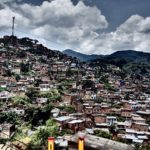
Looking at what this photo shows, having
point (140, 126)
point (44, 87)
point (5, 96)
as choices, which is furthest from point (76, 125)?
point (44, 87)

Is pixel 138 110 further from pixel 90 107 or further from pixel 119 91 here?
pixel 119 91

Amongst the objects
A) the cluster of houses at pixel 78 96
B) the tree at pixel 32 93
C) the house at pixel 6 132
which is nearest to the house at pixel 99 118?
the cluster of houses at pixel 78 96

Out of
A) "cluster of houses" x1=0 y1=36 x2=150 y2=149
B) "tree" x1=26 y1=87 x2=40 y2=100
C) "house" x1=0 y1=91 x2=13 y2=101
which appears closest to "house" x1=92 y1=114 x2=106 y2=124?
"cluster of houses" x1=0 y1=36 x2=150 y2=149

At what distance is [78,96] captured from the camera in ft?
130

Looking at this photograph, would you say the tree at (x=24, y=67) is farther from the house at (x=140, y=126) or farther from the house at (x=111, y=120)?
the house at (x=140, y=126)

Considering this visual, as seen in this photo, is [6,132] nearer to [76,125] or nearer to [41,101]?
[76,125]

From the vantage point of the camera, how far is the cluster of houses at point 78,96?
28.3 meters

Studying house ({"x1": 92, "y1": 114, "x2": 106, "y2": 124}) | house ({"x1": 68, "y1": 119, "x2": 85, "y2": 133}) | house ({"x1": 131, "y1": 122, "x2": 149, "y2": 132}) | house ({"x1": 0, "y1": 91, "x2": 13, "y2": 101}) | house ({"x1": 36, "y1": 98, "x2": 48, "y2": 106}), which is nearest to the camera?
house ({"x1": 68, "y1": 119, "x2": 85, "y2": 133})

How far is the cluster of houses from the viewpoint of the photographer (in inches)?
1115

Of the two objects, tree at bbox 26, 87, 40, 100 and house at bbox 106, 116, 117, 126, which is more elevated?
tree at bbox 26, 87, 40, 100

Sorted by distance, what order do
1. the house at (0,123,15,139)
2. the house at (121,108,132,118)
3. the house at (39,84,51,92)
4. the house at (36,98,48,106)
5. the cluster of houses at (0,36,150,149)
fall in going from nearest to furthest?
the house at (0,123,15,139), the cluster of houses at (0,36,150,149), the house at (36,98,48,106), the house at (121,108,132,118), the house at (39,84,51,92)

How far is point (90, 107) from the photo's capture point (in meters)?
34.8

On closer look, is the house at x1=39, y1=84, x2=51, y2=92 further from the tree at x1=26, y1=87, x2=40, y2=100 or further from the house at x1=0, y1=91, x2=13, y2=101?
the house at x1=0, y1=91, x2=13, y2=101

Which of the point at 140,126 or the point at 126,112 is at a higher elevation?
the point at 126,112
